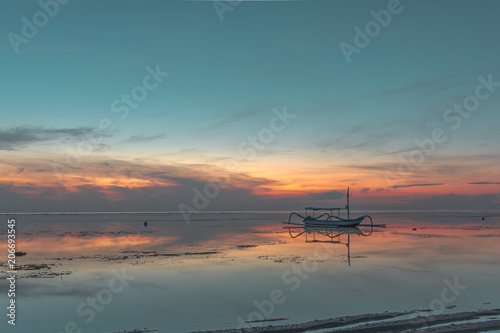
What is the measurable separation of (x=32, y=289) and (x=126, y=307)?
6772 mm

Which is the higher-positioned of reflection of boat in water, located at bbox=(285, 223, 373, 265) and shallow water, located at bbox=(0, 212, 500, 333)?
shallow water, located at bbox=(0, 212, 500, 333)

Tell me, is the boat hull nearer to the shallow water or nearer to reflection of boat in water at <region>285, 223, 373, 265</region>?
reflection of boat in water at <region>285, 223, 373, 265</region>

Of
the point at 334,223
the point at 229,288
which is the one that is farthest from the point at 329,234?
the point at 229,288

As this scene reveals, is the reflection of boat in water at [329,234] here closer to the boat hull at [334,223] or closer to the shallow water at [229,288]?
the boat hull at [334,223]

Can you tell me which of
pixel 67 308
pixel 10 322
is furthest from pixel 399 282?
pixel 10 322

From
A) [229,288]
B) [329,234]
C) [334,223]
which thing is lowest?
[329,234]

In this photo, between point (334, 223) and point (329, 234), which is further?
point (334, 223)

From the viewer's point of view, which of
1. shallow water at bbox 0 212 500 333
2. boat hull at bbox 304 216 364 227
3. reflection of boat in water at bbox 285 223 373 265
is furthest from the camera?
boat hull at bbox 304 216 364 227

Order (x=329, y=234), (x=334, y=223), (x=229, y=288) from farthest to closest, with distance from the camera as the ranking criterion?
(x=334, y=223), (x=329, y=234), (x=229, y=288)

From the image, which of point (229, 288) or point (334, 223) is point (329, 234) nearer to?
point (334, 223)

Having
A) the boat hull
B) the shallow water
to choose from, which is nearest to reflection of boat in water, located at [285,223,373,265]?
the boat hull

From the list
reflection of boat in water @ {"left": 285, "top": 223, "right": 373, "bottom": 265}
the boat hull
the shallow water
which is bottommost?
reflection of boat in water @ {"left": 285, "top": 223, "right": 373, "bottom": 265}

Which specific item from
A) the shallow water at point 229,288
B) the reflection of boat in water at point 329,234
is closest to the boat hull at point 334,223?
the reflection of boat in water at point 329,234

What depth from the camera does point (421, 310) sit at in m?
17.0
